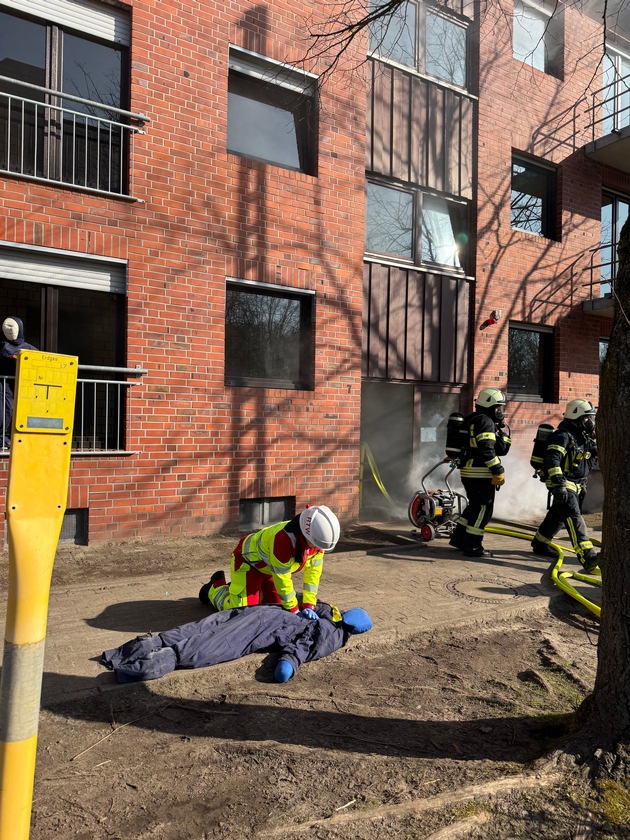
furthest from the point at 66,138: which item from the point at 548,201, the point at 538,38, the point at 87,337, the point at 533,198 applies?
the point at 538,38

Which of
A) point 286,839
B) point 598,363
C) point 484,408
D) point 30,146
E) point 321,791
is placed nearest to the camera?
point 286,839

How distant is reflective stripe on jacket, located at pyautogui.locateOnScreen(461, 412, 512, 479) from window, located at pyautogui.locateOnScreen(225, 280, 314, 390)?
239cm

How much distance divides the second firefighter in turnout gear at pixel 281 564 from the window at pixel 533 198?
898 centimetres

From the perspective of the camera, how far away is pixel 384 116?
30.3ft

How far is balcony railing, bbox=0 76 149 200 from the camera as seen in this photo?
645 cm

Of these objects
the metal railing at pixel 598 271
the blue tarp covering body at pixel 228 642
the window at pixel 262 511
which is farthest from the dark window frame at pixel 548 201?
the blue tarp covering body at pixel 228 642

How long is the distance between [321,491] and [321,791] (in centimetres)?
585

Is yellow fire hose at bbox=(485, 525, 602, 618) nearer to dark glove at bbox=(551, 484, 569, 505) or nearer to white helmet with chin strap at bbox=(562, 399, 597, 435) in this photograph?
dark glove at bbox=(551, 484, 569, 505)

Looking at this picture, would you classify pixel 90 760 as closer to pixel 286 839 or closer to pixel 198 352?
pixel 286 839

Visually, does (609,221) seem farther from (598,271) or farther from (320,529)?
(320,529)

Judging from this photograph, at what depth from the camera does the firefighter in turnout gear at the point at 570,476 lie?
668cm

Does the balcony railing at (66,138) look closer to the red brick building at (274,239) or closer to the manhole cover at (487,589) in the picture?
the red brick building at (274,239)

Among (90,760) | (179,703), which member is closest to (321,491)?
(179,703)

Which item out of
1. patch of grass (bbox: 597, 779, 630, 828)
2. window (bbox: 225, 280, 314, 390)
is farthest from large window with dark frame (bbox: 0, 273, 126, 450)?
patch of grass (bbox: 597, 779, 630, 828)
